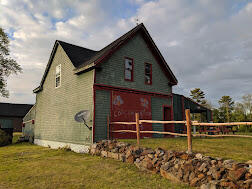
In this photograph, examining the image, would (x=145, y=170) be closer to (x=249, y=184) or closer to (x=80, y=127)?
(x=249, y=184)

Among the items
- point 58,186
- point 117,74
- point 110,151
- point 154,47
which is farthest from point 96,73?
point 58,186

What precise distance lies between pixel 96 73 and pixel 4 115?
4490 cm

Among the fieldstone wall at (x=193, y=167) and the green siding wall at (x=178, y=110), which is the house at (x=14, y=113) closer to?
the green siding wall at (x=178, y=110)

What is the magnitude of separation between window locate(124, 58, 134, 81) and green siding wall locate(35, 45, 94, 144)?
2.60 m

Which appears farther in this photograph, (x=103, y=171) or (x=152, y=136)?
(x=152, y=136)

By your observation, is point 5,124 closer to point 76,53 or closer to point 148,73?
point 76,53

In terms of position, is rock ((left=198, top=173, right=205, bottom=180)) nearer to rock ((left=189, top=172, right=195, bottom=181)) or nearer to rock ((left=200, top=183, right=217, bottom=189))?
rock ((left=189, top=172, right=195, bottom=181))

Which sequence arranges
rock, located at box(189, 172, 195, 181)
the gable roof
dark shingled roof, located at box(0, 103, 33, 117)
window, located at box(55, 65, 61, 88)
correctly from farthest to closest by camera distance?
dark shingled roof, located at box(0, 103, 33, 117), window, located at box(55, 65, 61, 88), the gable roof, rock, located at box(189, 172, 195, 181)

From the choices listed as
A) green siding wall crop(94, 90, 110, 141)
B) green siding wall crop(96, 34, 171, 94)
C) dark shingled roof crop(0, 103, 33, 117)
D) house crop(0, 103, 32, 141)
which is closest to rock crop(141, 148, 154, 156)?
green siding wall crop(94, 90, 110, 141)

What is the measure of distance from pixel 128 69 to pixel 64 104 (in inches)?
215

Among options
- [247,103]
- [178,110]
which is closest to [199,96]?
[247,103]

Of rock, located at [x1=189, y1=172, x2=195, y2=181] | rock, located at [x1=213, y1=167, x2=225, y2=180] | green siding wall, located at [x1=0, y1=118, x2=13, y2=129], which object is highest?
green siding wall, located at [x1=0, y1=118, x2=13, y2=129]

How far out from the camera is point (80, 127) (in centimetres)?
1231

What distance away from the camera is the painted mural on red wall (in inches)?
482
